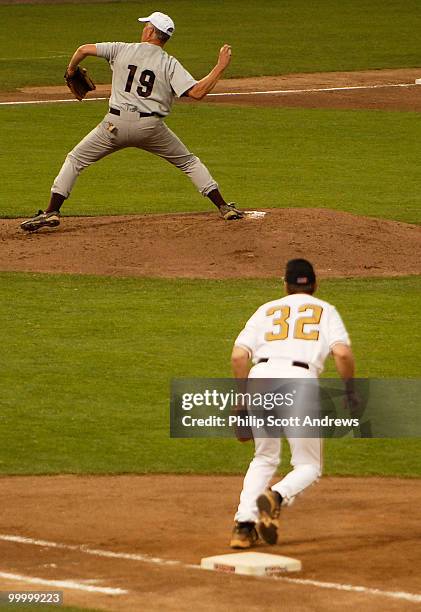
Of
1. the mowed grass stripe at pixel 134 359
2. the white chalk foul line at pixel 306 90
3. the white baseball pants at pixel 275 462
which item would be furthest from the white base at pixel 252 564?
the white chalk foul line at pixel 306 90

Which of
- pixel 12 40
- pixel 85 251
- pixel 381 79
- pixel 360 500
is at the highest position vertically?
pixel 12 40

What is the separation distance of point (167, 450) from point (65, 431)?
79cm

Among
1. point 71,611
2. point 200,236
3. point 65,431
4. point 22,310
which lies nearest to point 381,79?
point 200,236

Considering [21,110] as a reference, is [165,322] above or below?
below

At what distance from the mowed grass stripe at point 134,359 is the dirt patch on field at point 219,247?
0.18m

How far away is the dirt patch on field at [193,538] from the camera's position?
7062 mm

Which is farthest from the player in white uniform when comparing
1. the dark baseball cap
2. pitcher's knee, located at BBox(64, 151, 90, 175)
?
pitcher's knee, located at BBox(64, 151, 90, 175)

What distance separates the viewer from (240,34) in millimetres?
43281

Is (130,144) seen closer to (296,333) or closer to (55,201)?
(55,201)

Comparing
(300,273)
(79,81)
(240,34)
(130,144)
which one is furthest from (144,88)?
(240,34)

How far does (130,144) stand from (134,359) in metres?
3.63

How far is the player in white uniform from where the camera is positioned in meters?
7.87

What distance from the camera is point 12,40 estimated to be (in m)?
42.2

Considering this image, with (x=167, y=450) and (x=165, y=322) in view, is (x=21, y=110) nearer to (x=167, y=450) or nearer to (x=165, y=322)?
(x=165, y=322)
